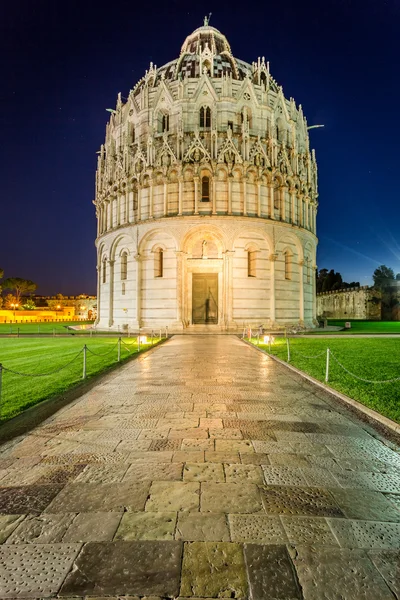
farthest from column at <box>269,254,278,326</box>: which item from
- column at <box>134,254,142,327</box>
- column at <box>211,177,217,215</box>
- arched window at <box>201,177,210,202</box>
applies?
column at <box>134,254,142,327</box>

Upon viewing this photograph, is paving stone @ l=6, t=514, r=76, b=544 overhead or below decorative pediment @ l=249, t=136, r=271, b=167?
below

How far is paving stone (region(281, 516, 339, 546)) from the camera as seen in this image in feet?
9.62

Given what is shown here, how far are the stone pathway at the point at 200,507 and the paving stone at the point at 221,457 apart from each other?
0.09 ft

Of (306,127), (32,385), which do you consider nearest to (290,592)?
(32,385)

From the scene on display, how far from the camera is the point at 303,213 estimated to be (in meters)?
35.1

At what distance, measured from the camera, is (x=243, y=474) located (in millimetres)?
4133

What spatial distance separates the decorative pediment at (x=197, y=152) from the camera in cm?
2948

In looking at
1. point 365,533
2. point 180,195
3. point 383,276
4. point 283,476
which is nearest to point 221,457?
point 283,476

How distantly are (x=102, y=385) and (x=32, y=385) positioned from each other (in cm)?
183

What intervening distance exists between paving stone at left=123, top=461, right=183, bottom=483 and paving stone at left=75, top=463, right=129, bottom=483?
0.29ft

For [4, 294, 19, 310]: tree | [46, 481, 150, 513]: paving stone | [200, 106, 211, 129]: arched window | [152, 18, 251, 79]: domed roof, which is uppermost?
[152, 18, 251, 79]: domed roof

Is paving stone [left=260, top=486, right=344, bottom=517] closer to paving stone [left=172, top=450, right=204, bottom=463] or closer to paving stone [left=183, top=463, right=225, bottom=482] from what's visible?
paving stone [left=183, top=463, right=225, bottom=482]

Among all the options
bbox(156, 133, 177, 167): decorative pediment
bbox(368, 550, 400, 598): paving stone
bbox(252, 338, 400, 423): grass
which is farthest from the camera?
bbox(156, 133, 177, 167): decorative pediment

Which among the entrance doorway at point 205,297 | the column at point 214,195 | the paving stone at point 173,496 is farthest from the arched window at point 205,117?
the paving stone at point 173,496
